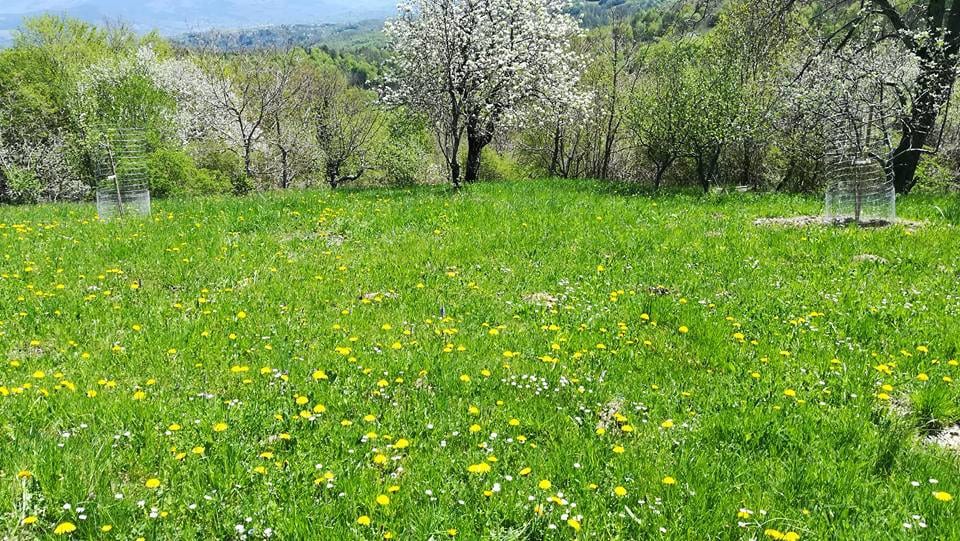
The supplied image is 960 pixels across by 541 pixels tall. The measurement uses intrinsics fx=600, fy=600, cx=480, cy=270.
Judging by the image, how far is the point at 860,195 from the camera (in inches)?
459

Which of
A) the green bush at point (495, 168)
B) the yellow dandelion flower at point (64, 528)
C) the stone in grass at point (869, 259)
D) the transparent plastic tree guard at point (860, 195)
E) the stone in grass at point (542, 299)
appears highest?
the green bush at point (495, 168)

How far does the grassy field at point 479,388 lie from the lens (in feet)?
12.3

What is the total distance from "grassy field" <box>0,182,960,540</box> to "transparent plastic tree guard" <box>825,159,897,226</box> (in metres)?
1.53

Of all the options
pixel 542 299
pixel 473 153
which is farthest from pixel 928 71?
pixel 542 299

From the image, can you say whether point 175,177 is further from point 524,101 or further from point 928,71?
point 928,71

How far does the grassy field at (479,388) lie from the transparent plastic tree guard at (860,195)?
5.00 ft

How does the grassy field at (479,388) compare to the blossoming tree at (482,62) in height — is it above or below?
below

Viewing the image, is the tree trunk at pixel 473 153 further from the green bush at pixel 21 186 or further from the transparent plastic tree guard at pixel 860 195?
the green bush at pixel 21 186

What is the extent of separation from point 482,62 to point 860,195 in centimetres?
1245

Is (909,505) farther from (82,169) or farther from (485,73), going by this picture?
(82,169)

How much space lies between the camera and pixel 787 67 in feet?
83.5

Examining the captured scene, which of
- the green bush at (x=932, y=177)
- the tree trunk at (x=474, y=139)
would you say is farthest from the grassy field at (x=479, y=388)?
the green bush at (x=932, y=177)

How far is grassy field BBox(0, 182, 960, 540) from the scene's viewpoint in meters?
3.76

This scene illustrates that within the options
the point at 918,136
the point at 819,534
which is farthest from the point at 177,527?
the point at 918,136
